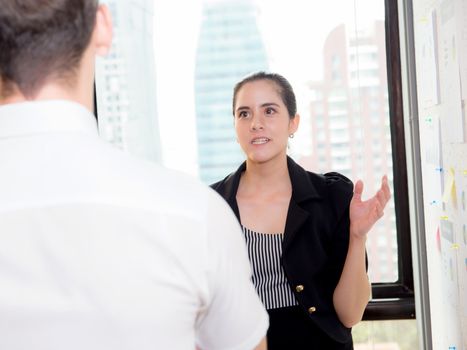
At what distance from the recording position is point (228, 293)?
79 centimetres

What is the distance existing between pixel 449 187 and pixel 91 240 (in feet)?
5.48

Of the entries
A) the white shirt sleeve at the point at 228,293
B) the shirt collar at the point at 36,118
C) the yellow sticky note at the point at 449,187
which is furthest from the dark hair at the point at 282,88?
the shirt collar at the point at 36,118

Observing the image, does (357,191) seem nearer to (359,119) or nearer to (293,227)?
(293,227)

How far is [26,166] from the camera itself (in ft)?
2.35

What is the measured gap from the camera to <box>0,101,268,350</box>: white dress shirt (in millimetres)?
704

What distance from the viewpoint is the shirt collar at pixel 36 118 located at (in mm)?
725

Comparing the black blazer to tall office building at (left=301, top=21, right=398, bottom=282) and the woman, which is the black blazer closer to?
the woman

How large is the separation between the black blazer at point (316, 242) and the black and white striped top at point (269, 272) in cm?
3

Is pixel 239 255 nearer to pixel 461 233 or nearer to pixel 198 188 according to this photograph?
pixel 198 188

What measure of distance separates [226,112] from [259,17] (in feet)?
1.47

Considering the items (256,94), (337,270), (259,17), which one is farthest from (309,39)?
(337,270)

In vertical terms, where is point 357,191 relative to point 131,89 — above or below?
below

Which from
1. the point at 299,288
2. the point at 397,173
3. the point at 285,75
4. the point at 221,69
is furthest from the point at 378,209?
the point at 221,69

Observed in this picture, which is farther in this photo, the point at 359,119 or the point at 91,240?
the point at 359,119
